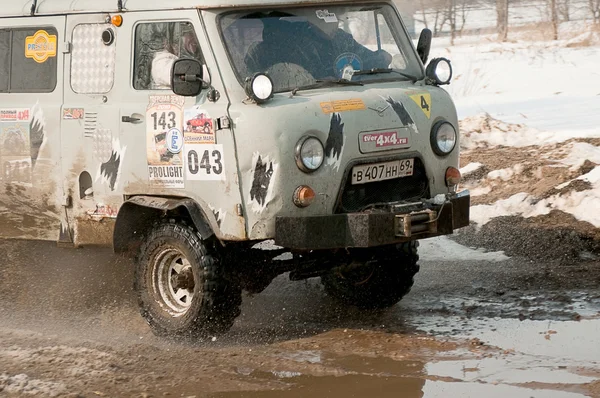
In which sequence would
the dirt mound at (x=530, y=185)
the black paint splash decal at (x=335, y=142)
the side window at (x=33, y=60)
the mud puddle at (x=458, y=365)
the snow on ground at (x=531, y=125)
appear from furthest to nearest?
the snow on ground at (x=531, y=125) < the dirt mound at (x=530, y=185) < the side window at (x=33, y=60) < the black paint splash decal at (x=335, y=142) < the mud puddle at (x=458, y=365)

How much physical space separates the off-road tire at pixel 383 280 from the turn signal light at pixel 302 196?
1.04 meters

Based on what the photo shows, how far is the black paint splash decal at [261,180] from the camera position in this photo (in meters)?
6.70

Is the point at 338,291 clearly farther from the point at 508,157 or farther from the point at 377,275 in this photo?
the point at 508,157

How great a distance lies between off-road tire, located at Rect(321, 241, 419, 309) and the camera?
25.6ft

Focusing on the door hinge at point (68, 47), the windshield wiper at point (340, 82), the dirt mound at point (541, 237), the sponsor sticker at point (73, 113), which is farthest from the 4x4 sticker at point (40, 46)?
the dirt mound at point (541, 237)

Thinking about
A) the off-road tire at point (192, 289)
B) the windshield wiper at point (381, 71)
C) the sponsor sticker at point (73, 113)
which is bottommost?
the off-road tire at point (192, 289)

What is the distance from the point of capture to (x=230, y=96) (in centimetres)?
689

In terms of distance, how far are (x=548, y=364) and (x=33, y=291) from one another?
4.41 m

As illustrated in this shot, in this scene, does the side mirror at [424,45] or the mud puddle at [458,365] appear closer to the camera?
the mud puddle at [458,365]

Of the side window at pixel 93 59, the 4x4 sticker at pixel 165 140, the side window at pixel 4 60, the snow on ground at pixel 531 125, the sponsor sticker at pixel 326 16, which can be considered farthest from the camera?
the snow on ground at pixel 531 125

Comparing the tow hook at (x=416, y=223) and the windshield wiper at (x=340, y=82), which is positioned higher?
the windshield wiper at (x=340, y=82)

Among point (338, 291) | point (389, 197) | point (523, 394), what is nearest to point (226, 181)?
point (389, 197)

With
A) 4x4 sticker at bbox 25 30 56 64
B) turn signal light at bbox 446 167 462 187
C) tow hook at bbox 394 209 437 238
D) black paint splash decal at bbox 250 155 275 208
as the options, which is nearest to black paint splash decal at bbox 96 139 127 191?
4x4 sticker at bbox 25 30 56 64

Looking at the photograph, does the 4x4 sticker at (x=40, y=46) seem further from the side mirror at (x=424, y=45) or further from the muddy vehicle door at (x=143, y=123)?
the side mirror at (x=424, y=45)
